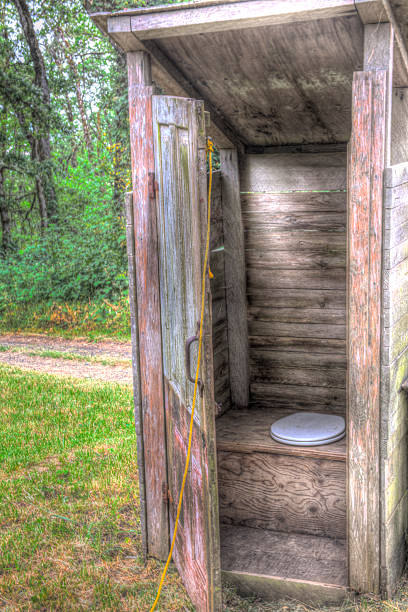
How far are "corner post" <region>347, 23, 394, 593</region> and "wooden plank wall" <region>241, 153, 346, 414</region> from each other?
140 cm

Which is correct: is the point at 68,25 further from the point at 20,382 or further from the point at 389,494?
the point at 389,494

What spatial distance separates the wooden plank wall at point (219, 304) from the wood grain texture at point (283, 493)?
0.54 metres

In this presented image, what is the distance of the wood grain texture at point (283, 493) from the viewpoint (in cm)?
343

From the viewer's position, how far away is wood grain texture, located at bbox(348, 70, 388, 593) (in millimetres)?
2629

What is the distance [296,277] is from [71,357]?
17.1 feet

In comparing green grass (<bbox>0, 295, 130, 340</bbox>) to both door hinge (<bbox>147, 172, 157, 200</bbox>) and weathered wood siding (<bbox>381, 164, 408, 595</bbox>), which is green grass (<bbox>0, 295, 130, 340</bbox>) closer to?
door hinge (<bbox>147, 172, 157, 200</bbox>)

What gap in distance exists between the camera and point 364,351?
278 centimetres

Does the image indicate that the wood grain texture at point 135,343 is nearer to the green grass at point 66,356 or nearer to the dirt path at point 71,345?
the green grass at point 66,356

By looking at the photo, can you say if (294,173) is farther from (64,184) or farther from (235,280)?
(64,184)

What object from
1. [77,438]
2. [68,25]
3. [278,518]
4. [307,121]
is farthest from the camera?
[68,25]

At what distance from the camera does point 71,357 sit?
8734 mm

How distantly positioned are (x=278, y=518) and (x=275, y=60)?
252 centimetres

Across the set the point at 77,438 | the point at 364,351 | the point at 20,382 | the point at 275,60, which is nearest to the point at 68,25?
the point at 20,382

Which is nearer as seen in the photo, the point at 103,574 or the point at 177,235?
the point at 177,235
